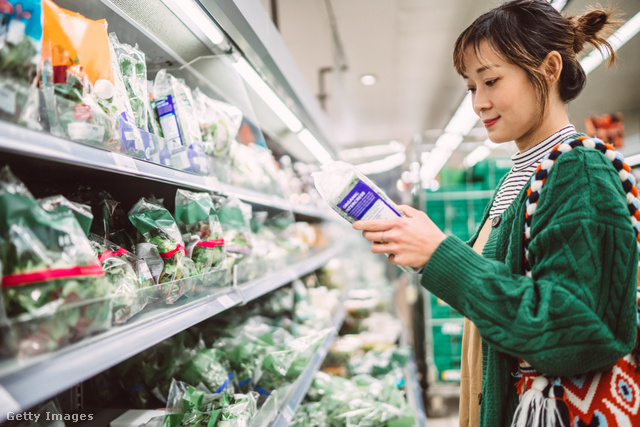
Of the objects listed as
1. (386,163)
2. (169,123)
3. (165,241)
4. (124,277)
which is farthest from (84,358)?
(386,163)

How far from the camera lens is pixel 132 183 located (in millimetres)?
1129

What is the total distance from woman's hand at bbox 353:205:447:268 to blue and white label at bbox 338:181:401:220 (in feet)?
0.11

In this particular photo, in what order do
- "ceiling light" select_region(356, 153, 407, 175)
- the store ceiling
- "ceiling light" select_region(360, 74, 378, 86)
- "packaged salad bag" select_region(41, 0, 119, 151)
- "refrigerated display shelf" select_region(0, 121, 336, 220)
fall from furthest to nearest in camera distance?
"ceiling light" select_region(356, 153, 407, 175)
"ceiling light" select_region(360, 74, 378, 86)
the store ceiling
"packaged salad bag" select_region(41, 0, 119, 151)
"refrigerated display shelf" select_region(0, 121, 336, 220)

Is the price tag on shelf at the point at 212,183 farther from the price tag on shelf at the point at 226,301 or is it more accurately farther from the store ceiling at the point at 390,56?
the store ceiling at the point at 390,56

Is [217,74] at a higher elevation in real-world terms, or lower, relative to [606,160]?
higher

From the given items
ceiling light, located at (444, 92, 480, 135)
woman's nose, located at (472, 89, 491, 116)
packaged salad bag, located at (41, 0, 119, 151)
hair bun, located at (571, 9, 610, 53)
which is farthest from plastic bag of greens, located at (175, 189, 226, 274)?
ceiling light, located at (444, 92, 480, 135)

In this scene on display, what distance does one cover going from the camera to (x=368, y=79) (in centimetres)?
541

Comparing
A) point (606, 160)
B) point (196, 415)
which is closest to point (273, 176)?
point (196, 415)

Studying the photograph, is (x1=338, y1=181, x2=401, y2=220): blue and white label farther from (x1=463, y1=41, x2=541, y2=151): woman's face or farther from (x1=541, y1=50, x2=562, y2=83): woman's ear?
(x1=541, y1=50, x2=562, y2=83): woman's ear

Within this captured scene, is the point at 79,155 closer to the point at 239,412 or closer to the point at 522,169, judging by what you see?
the point at 239,412

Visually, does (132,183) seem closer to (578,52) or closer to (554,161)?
(554,161)

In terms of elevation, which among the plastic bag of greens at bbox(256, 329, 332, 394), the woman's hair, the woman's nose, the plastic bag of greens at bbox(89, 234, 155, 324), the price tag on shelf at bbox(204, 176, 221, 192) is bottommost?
the plastic bag of greens at bbox(256, 329, 332, 394)

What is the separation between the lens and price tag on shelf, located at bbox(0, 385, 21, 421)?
47 cm

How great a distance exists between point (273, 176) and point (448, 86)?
449 centimetres
